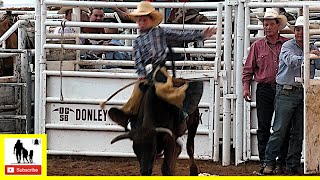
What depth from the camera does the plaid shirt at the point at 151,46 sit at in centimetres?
760

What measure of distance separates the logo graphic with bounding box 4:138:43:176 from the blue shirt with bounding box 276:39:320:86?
2527mm

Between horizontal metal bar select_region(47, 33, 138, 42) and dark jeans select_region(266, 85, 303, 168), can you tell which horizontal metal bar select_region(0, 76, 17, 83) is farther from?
dark jeans select_region(266, 85, 303, 168)

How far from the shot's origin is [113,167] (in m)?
9.54

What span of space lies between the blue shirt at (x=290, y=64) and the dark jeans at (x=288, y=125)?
0.09 meters

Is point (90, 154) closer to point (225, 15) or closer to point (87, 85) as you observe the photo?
point (87, 85)

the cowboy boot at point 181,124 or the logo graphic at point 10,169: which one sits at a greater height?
the cowboy boot at point 181,124

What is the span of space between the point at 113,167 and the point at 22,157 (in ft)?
7.64

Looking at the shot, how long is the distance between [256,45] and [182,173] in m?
1.54

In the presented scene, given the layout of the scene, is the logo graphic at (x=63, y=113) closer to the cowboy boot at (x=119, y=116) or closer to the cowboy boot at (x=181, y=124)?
the cowboy boot at (x=181, y=124)

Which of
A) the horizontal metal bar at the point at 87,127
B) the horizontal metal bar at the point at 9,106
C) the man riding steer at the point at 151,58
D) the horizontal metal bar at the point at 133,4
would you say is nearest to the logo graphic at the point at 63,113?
the horizontal metal bar at the point at 87,127

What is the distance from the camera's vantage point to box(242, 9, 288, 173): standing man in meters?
8.84

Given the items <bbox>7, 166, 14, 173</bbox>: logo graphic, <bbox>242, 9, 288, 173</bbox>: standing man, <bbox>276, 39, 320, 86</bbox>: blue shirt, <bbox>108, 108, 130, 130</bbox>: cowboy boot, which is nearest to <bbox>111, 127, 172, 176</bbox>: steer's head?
<bbox>108, 108, 130, 130</bbox>: cowboy boot

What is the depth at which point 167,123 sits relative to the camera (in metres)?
7.42

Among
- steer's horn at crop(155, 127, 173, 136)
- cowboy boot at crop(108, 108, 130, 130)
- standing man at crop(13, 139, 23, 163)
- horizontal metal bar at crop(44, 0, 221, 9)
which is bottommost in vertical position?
standing man at crop(13, 139, 23, 163)
